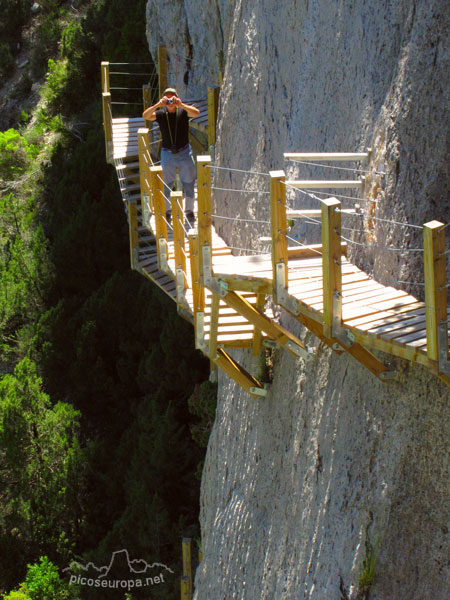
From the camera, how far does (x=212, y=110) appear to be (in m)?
13.2

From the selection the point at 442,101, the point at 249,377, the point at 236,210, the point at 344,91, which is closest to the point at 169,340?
the point at 236,210

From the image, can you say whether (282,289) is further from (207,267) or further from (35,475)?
(35,475)

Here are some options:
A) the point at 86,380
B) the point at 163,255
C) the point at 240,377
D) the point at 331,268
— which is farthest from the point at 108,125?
the point at 331,268

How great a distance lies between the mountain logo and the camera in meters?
17.0

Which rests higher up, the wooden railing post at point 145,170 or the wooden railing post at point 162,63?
the wooden railing post at point 162,63

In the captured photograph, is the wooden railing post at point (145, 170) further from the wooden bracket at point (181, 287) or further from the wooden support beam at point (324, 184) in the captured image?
the wooden support beam at point (324, 184)

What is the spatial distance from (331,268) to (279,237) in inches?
27.2

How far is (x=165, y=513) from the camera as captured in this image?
56.3ft

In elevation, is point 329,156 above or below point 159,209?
above

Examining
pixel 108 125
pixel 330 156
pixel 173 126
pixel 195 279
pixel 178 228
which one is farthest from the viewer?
pixel 108 125

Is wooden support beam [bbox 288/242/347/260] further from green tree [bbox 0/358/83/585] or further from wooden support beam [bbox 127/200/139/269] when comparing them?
green tree [bbox 0/358/83/585]

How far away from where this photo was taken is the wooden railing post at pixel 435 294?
5.33 m

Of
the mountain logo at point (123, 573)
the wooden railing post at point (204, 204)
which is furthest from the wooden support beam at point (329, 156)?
the mountain logo at point (123, 573)

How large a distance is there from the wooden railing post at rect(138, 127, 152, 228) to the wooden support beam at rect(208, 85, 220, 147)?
239 centimetres
